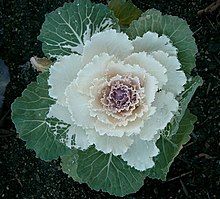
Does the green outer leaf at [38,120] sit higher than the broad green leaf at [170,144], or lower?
lower

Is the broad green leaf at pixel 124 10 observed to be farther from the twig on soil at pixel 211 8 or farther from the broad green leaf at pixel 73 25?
the twig on soil at pixel 211 8

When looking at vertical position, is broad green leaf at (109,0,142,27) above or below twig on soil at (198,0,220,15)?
above

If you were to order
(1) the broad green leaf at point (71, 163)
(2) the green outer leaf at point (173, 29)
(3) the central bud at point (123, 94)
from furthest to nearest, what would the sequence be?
(1) the broad green leaf at point (71, 163) → (2) the green outer leaf at point (173, 29) → (3) the central bud at point (123, 94)

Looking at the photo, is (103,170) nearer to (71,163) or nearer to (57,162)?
(71,163)

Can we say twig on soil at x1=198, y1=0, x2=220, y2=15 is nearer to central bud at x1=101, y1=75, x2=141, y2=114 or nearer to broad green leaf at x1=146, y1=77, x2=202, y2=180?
broad green leaf at x1=146, y1=77, x2=202, y2=180

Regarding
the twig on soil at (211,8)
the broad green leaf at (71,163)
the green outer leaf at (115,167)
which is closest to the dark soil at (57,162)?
the twig on soil at (211,8)

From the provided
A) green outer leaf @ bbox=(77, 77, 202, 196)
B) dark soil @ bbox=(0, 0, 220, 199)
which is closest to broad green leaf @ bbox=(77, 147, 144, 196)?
green outer leaf @ bbox=(77, 77, 202, 196)

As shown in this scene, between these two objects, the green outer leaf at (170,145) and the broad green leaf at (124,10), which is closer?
the green outer leaf at (170,145)
